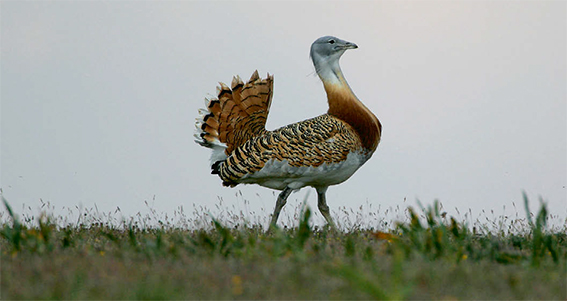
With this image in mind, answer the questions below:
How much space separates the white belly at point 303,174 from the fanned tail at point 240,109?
552 mm

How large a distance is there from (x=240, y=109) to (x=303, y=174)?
1.13m

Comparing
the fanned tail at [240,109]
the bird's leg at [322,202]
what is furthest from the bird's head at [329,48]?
the bird's leg at [322,202]

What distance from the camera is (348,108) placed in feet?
25.3

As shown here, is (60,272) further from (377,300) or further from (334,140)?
(334,140)

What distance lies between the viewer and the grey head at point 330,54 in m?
7.93

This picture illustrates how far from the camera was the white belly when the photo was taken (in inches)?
287

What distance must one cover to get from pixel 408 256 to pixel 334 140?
292 centimetres

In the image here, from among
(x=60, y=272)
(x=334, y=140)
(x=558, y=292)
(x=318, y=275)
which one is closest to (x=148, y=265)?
(x=60, y=272)

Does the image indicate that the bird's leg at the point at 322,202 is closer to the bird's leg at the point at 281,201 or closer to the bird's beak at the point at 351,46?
the bird's leg at the point at 281,201

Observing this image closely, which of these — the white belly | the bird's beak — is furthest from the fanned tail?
the bird's beak

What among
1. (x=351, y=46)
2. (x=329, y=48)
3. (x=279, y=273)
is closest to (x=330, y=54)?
(x=329, y=48)

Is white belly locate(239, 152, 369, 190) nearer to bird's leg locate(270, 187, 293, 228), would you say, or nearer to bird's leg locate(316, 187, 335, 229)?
bird's leg locate(270, 187, 293, 228)

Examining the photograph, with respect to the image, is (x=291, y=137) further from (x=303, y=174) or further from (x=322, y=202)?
(x=322, y=202)

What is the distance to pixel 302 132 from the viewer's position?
7430 mm
